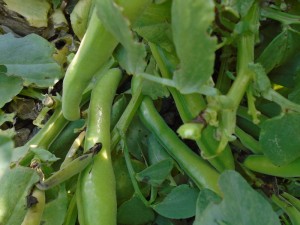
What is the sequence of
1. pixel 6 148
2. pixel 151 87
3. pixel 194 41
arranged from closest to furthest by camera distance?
1. pixel 194 41
2. pixel 6 148
3. pixel 151 87

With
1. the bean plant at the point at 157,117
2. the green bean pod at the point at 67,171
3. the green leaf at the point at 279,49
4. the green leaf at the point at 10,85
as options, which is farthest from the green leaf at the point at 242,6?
the green leaf at the point at 10,85

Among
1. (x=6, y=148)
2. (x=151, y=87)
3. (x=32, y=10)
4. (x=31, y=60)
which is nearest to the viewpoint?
(x=6, y=148)

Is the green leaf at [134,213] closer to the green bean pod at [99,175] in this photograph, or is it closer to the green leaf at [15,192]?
the green bean pod at [99,175]

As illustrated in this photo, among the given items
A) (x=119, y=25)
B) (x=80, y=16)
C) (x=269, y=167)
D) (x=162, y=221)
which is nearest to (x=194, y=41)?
(x=119, y=25)

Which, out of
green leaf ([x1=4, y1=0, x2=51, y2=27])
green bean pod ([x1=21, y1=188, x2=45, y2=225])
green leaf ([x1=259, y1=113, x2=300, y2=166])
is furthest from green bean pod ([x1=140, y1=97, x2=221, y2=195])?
green leaf ([x1=4, y1=0, x2=51, y2=27])

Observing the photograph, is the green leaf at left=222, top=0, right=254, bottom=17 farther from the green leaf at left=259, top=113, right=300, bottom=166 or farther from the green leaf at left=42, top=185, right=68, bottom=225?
the green leaf at left=42, top=185, right=68, bottom=225

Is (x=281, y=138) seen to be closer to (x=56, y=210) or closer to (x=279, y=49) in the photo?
(x=279, y=49)
